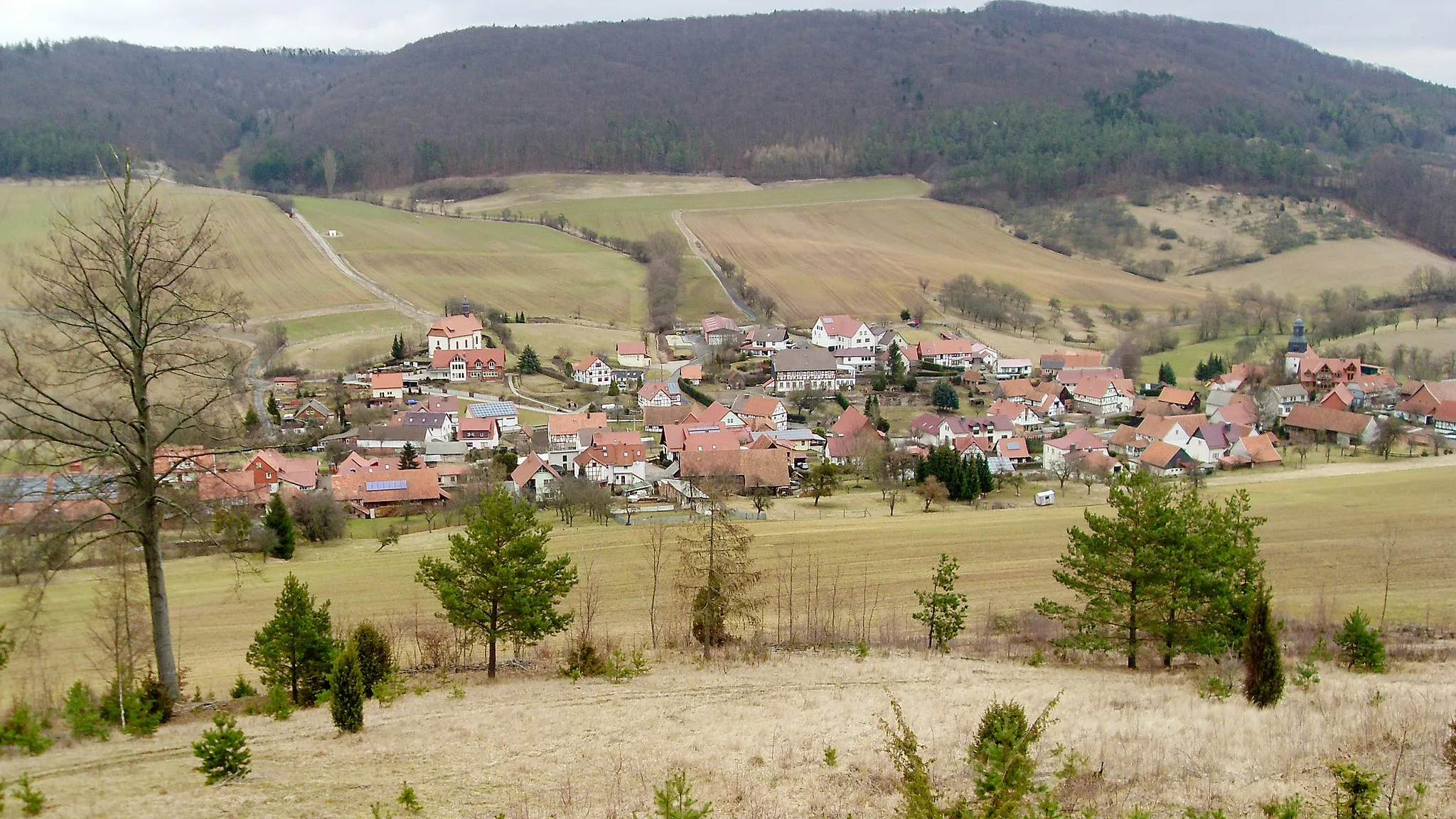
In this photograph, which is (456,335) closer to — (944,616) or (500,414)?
(500,414)

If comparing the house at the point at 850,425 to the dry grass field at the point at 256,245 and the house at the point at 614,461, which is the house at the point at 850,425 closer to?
the house at the point at 614,461

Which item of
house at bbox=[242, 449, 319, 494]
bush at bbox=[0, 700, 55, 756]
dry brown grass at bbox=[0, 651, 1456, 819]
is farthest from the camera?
house at bbox=[242, 449, 319, 494]

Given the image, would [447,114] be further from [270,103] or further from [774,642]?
[774,642]

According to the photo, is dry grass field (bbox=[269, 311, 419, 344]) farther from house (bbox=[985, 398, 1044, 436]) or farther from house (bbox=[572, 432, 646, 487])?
house (bbox=[985, 398, 1044, 436])

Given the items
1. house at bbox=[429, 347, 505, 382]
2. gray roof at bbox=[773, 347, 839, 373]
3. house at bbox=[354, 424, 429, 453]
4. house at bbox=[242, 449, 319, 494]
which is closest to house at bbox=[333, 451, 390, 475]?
house at bbox=[242, 449, 319, 494]

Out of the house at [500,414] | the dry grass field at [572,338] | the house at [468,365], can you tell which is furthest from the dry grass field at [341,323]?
the house at [500,414]

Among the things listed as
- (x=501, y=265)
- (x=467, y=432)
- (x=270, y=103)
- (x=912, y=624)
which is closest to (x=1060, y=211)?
(x=501, y=265)
